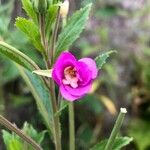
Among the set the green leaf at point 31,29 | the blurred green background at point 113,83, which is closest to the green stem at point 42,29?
the green leaf at point 31,29

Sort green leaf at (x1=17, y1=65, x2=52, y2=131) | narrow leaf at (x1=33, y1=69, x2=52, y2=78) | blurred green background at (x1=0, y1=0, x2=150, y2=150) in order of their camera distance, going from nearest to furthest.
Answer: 1. narrow leaf at (x1=33, y1=69, x2=52, y2=78)
2. green leaf at (x1=17, y1=65, x2=52, y2=131)
3. blurred green background at (x1=0, y1=0, x2=150, y2=150)

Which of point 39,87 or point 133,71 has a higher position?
point 39,87

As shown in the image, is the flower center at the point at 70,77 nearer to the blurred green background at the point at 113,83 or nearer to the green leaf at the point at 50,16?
the green leaf at the point at 50,16

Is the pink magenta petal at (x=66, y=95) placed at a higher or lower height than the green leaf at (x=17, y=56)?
lower

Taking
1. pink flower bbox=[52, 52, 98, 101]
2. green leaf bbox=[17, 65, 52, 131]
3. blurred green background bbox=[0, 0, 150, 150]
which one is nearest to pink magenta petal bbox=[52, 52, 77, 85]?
pink flower bbox=[52, 52, 98, 101]

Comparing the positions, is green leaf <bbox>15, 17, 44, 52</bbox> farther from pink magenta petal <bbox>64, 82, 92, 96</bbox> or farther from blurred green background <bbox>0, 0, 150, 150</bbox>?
blurred green background <bbox>0, 0, 150, 150</bbox>

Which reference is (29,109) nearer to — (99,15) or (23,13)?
(99,15)

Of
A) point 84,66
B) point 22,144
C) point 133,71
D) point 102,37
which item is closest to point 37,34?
point 84,66
